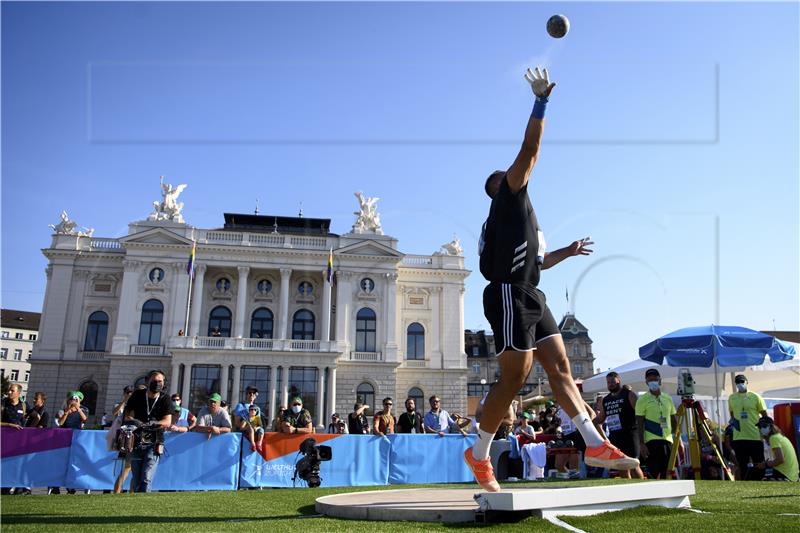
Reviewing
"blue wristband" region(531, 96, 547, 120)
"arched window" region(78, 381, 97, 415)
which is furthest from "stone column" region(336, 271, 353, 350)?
"blue wristband" region(531, 96, 547, 120)

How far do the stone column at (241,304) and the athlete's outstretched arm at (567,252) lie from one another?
43.0 m

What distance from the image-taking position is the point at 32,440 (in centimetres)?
1085

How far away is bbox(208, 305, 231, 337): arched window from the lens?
47188mm

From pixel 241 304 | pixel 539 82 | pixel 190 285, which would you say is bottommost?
pixel 539 82

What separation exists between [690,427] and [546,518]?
749 centimetres

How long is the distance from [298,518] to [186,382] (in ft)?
135

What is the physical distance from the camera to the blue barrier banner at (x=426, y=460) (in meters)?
12.6

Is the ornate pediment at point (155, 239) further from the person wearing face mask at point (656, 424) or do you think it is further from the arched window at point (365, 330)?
the person wearing face mask at point (656, 424)

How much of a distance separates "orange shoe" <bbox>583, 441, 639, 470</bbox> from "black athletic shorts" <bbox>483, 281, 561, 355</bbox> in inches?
33.5

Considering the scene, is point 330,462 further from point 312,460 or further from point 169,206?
point 169,206

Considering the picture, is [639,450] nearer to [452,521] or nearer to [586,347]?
[452,521]

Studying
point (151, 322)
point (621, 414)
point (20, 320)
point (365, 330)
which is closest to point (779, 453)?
point (621, 414)

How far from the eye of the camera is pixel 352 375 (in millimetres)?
46562

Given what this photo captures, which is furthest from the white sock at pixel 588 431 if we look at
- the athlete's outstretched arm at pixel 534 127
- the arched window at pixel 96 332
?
the arched window at pixel 96 332
